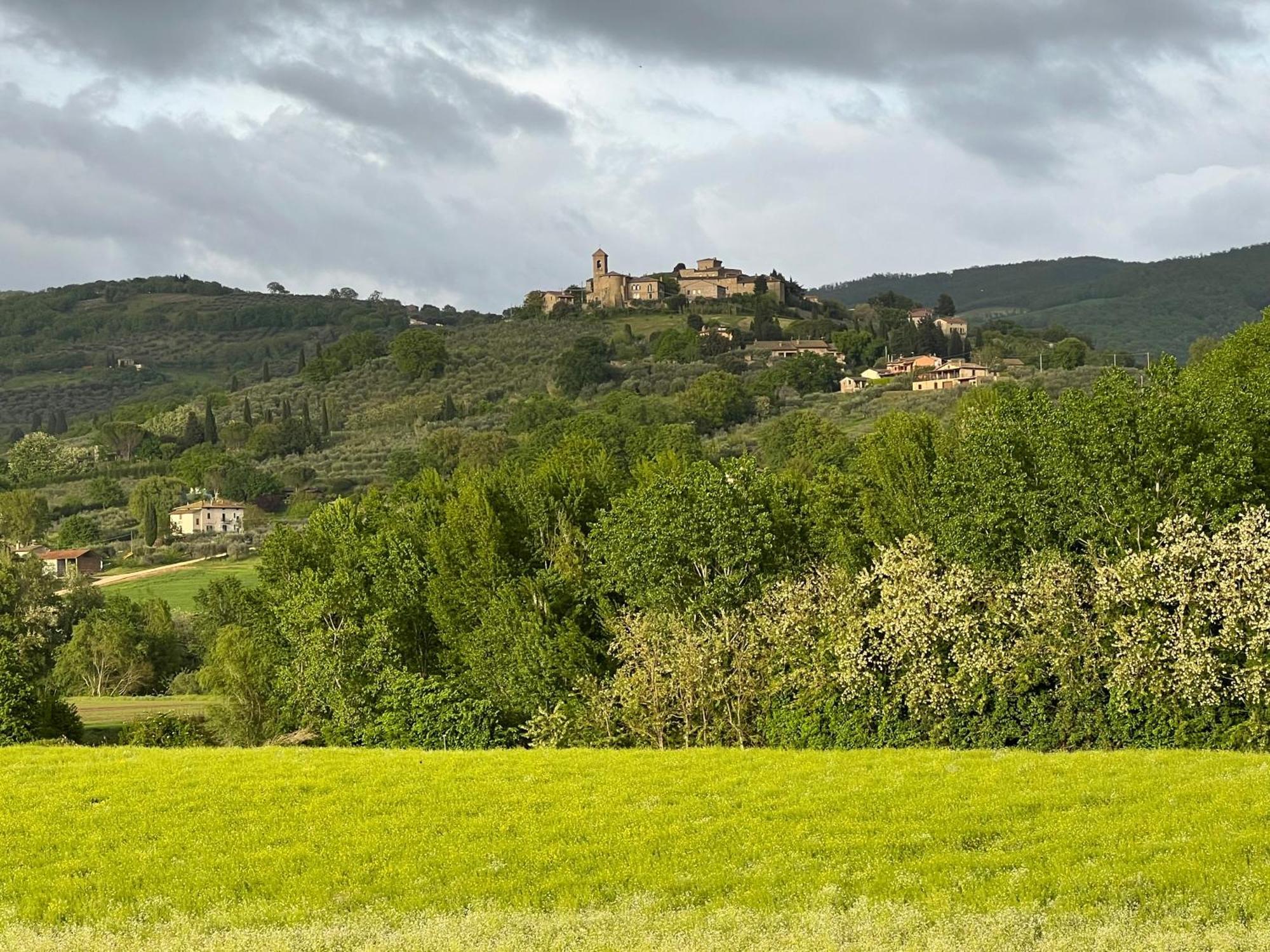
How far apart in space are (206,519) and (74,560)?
75.7 ft

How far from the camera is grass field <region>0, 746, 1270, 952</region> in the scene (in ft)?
52.4

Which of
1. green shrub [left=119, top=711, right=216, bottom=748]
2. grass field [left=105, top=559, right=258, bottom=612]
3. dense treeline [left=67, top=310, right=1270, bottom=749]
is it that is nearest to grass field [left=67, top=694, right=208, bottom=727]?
green shrub [left=119, top=711, right=216, bottom=748]

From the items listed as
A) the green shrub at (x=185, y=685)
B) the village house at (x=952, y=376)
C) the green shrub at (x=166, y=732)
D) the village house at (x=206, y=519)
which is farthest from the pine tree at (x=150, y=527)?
the village house at (x=952, y=376)

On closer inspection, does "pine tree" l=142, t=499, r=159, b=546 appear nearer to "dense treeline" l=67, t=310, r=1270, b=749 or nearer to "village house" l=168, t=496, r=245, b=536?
"village house" l=168, t=496, r=245, b=536

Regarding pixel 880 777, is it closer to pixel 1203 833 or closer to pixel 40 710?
pixel 1203 833

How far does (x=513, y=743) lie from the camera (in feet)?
145

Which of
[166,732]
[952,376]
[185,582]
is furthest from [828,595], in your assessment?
[952,376]

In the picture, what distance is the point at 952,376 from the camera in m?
167

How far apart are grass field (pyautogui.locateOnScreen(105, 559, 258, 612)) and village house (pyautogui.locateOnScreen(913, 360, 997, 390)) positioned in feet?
270

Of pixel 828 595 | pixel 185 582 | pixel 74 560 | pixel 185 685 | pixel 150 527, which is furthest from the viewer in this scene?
pixel 150 527

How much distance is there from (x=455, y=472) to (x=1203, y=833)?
141 ft

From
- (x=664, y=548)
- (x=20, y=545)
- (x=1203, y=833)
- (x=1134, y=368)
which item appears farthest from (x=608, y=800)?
(x=1134, y=368)

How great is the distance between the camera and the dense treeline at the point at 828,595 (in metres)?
34.5

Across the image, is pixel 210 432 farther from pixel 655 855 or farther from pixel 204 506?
pixel 655 855
